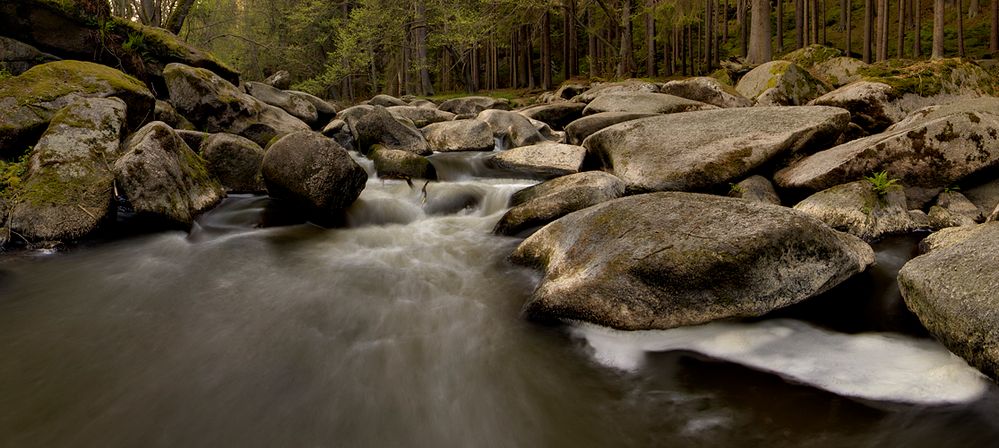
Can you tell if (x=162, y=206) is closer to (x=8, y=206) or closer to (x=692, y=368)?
(x=8, y=206)

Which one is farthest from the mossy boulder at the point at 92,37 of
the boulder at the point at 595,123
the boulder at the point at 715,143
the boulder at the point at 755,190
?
the boulder at the point at 755,190

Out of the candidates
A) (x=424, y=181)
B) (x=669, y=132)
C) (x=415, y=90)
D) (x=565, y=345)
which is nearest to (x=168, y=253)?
(x=424, y=181)

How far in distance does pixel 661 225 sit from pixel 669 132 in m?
4.16

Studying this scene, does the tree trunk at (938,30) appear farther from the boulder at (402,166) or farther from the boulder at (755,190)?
the boulder at (402,166)

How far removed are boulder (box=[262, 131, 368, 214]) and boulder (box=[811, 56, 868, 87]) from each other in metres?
13.1

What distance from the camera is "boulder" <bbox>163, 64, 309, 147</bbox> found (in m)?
10.2

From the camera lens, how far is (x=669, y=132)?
789 cm

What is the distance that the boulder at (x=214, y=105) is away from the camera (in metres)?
10.2

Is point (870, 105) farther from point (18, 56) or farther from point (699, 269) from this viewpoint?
point (18, 56)

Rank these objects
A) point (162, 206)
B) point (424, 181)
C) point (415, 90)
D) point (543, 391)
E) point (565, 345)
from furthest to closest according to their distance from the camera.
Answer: point (415, 90) < point (424, 181) < point (162, 206) < point (565, 345) < point (543, 391)

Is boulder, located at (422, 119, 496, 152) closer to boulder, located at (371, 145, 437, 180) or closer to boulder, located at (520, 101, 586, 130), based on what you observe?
boulder, located at (371, 145, 437, 180)

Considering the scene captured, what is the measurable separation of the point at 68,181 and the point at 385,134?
6167 mm

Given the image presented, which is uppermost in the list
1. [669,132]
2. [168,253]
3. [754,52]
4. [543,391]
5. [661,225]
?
[754,52]

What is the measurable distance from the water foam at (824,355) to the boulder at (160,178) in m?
5.96
